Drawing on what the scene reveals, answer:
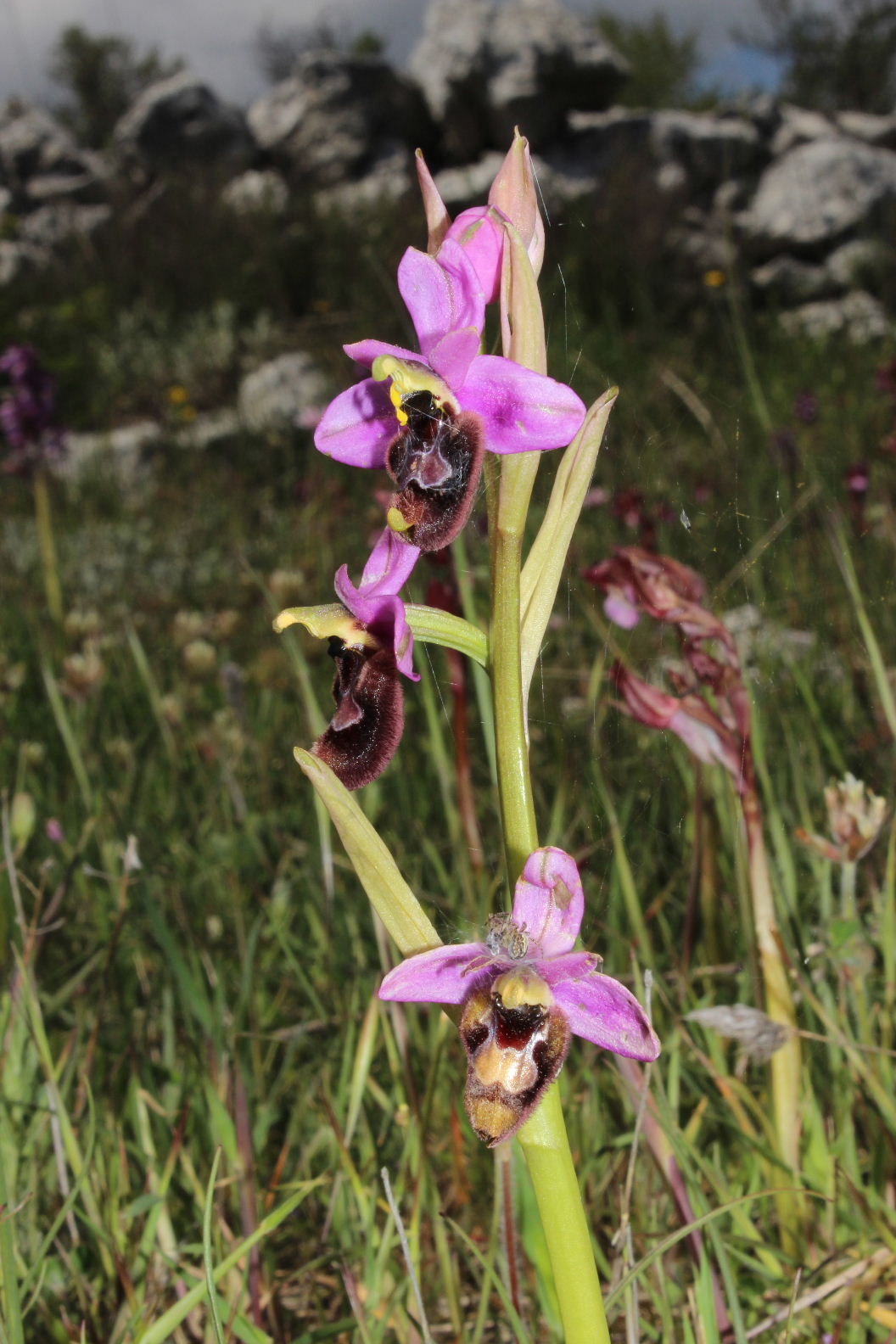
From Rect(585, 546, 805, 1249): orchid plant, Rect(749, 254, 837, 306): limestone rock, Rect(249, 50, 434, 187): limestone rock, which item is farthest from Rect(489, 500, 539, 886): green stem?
Rect(249, 50, 434, 187): limestone rock

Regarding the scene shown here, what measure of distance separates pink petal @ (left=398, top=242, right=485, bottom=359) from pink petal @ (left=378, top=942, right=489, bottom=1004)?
0.45 metres

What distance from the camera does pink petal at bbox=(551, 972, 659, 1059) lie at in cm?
78

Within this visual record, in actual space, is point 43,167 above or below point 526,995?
above

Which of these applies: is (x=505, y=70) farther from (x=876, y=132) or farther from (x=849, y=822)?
(x=849, y=822)

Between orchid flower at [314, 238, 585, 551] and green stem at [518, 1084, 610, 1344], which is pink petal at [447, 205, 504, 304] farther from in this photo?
green stem at [518, 1084, 610, 1344]

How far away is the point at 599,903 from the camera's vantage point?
0.87 metres

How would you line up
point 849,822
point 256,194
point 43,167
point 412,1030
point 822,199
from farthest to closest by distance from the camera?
point 43,167
point 256,194
point 822,199
point 412,1030
point 849,822

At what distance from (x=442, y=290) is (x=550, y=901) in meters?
A: 0.45

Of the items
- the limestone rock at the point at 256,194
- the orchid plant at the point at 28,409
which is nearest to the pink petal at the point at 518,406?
the orchid plant at the point at 28,409

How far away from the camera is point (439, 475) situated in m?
0.81

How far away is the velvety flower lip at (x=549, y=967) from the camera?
0.76 m

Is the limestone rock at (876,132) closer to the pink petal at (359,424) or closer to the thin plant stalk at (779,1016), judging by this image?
the thin plant stalk at (779,1016)

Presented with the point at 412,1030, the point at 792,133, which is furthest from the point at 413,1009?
the point at 792,133

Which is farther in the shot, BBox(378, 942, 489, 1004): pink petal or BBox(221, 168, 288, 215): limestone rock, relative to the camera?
BBox(221, 168, 288, 215): limestone rock
